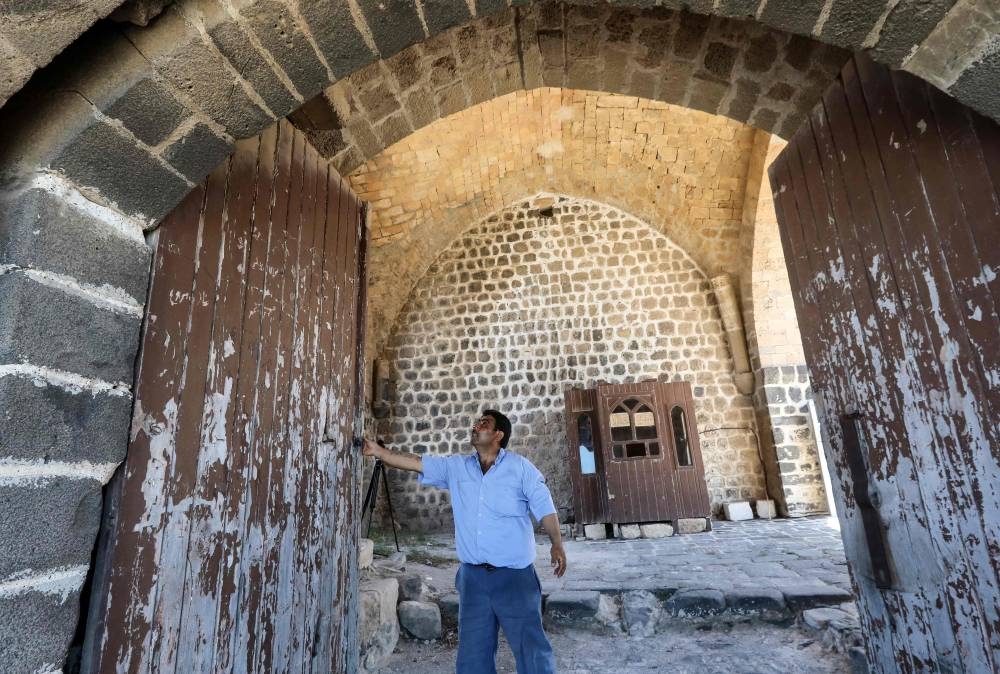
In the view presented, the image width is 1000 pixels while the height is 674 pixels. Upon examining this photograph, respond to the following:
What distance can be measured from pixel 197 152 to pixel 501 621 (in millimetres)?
2225

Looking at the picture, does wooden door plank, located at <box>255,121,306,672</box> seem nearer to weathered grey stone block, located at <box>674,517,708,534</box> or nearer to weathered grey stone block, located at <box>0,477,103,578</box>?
weathered grey stone block, located at <box>0,477,103,578</box>

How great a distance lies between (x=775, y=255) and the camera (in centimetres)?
719

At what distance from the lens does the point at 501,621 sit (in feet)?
7.75

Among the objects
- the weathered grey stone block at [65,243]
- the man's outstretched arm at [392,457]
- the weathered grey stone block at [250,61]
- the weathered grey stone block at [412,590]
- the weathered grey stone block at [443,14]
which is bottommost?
the weathered grey stone block at [412,590]

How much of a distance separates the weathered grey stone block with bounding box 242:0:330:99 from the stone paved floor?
11.5 ft

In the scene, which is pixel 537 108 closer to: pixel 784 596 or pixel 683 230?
pixel 683 230

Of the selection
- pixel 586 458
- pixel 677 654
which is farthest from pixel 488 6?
pixel 586 458

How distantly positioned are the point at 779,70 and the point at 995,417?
1.61m

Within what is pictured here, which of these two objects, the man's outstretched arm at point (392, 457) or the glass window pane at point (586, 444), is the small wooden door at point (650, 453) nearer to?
the glass window pane at point (586, 444)

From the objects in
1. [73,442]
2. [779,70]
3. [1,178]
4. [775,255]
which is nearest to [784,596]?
[779,70]

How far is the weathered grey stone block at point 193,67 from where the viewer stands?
1.23 m

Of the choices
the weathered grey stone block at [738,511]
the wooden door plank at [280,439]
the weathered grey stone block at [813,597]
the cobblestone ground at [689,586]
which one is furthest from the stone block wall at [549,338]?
the wooden door plank at [280,439]

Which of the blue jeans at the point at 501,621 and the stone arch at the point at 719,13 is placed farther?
the blue jeans at the point at 501,621

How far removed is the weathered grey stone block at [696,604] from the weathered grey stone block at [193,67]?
12.1 ft
